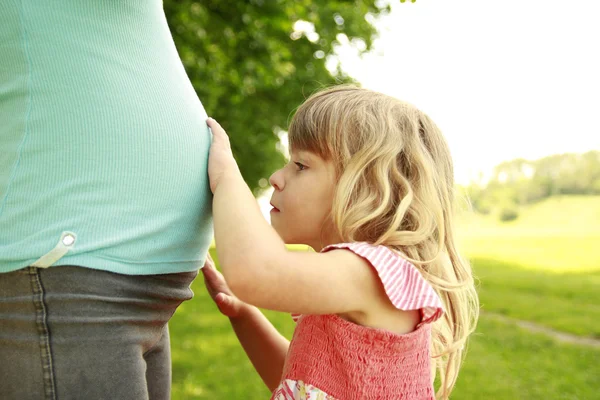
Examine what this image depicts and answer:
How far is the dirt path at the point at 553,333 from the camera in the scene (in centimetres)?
739

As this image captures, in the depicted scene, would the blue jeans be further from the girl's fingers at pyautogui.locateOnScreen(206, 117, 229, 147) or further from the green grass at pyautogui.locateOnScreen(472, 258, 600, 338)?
the green grass at pyautogui.locateOnScreen(472, 258, 600, 338)

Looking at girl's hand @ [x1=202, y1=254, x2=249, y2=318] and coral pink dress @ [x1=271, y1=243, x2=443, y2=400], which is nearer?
coral pink dress @ [x1=271, y1=243, x2=443, y2=400]

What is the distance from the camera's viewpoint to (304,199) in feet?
6.15

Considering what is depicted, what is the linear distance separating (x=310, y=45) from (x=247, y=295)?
10696 millimetres

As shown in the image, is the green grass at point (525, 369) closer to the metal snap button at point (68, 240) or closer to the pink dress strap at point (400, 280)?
the pink dress strap at point (400, 280)

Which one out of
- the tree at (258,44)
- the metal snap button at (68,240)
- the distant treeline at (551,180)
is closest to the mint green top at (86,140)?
the metal snap button at (68,240)

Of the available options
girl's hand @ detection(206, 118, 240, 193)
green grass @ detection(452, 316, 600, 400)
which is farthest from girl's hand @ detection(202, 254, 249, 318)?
green grass @ detection(452, 316, 600, 400)

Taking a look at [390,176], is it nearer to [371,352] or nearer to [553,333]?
[371,352]

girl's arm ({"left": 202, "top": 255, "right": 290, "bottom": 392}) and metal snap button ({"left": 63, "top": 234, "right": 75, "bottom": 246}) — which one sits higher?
metal snap button ({"left": 63, "top": 234, "right": 75, "bottom": 246})

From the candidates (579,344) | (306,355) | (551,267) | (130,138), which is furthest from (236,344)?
(551,267)

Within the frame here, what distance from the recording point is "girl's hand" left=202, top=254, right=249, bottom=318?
226cm

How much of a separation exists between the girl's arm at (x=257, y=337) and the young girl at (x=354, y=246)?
427mm

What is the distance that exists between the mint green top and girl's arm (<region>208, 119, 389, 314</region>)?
0.40ft

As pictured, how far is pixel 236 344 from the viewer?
6859 mm
